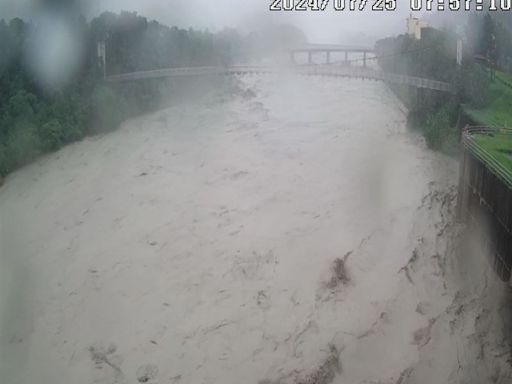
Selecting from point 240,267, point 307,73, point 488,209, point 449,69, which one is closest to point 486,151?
point 488,209

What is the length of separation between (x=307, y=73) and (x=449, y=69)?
16.6 ft

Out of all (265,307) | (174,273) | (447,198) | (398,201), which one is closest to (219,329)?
(265,307)

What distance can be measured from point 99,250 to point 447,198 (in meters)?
5.33

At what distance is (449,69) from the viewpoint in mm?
12344

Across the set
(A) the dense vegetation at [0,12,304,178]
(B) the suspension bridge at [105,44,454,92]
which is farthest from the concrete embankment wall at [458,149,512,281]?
(A) the dense vegetation at [0,12,304,178]

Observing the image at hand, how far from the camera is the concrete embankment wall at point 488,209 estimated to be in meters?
6.27

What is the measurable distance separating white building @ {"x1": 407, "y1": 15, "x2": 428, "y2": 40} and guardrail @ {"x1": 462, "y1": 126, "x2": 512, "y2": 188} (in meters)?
7.50

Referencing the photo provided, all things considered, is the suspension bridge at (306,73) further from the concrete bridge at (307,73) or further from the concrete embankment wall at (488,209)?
the concrete embankment wall at (488,209)

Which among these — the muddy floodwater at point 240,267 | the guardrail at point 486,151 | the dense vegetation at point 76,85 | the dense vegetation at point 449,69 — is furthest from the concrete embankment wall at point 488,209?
the dense vegetation at point 76,85

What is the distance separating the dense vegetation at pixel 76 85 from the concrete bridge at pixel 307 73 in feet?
0.94

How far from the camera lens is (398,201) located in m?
8.54

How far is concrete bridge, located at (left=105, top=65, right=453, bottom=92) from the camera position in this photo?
41.7 ft

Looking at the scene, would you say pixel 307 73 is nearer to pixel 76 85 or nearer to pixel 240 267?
pixel 76 85

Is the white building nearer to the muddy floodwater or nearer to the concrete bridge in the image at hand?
the concrete bridge
